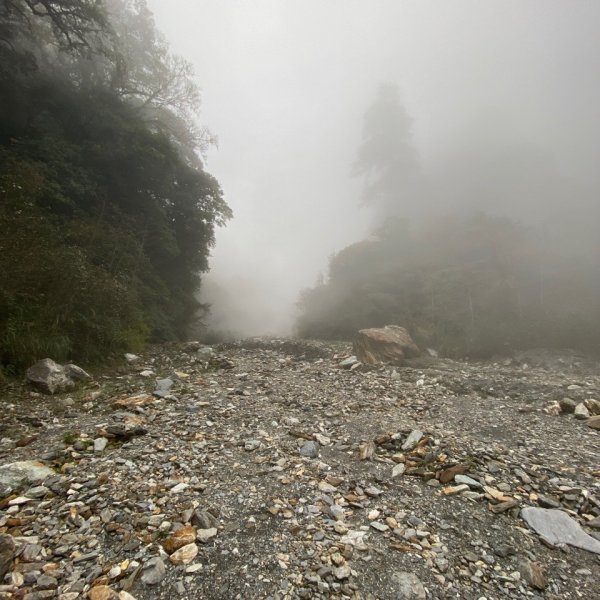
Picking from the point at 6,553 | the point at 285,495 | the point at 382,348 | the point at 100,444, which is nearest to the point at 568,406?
the point at 382,348

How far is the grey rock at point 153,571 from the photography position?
2.71 m

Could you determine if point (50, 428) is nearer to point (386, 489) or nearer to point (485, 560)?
point (386, 489)

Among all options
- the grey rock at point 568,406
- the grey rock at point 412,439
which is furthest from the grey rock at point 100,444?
the grey rock at point 568,406

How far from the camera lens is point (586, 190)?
3603 cm

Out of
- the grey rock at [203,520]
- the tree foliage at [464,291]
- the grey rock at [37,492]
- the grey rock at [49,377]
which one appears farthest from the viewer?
the tree foliage at [464,291]

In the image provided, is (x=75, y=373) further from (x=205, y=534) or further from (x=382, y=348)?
(x=382, y=348)

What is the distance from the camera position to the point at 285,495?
405 cm

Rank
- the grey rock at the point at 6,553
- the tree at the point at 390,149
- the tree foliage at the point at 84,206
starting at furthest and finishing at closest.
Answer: the tree at the point at 390,149 < the tree foliage at the point at 84,206 < the grey rock at the point at 6,553

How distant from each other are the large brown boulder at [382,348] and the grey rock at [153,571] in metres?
10.1

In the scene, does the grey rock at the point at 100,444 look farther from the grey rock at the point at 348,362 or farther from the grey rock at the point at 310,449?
the grey rock at the point at 348,362

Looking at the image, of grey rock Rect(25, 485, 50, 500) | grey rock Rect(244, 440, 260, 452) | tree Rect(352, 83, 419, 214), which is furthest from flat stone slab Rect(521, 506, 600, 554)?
tree Rect(352, 83, 419, 214)

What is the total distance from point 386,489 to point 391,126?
46.8 metres

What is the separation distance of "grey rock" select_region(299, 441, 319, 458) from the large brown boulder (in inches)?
284

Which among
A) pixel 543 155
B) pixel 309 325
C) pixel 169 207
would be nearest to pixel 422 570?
pixel 169 207
